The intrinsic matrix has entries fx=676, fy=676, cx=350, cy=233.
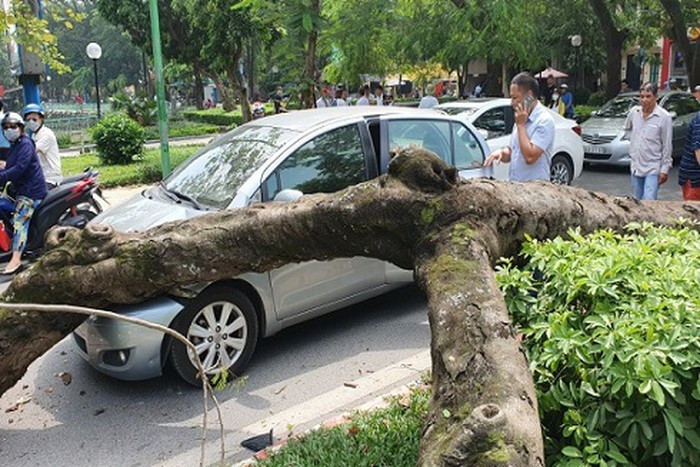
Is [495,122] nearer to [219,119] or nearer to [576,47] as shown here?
[576,47]

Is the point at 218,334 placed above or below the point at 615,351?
below

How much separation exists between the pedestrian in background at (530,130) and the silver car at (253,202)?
1195 millimetres

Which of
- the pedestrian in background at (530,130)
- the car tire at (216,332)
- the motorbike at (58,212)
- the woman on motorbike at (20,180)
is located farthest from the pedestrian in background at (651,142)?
the woman on motorbike at (20,180)

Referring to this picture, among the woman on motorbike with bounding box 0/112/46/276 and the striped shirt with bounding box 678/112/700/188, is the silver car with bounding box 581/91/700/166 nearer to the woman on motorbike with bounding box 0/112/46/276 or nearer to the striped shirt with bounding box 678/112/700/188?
the striped shirt with bounding box 678/112/700/188

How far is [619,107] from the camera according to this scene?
1536 cm

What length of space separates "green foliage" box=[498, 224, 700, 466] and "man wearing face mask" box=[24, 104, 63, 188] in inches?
279

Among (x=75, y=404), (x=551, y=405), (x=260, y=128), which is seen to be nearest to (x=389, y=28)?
(x=260, y=128)

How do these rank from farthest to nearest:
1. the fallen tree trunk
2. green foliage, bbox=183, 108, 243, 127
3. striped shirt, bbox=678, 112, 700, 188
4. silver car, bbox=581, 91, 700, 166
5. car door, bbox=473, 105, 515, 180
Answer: green foliage, bbox=183, 108, 243, 127 → silver car, bbox=581, 91, 700, 166 → car door, bbox=473, 105, 515, 180 → striped shirt, bbox=678, 112, 700, 188 → the fallen tree trunk

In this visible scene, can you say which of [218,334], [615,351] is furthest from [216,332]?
[615,351]

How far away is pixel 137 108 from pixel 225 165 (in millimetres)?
25102

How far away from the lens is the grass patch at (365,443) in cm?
342

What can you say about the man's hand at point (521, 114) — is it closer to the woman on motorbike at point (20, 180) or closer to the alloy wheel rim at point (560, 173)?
the woman on motorbike at point (20, 180)

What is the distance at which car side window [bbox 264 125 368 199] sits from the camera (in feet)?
17.1

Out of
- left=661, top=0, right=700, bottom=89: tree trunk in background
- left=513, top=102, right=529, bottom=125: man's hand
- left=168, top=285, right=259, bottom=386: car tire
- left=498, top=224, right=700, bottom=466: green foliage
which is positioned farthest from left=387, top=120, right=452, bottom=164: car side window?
left=661, top=0, right=700, bottom=89: tree trunk in background
